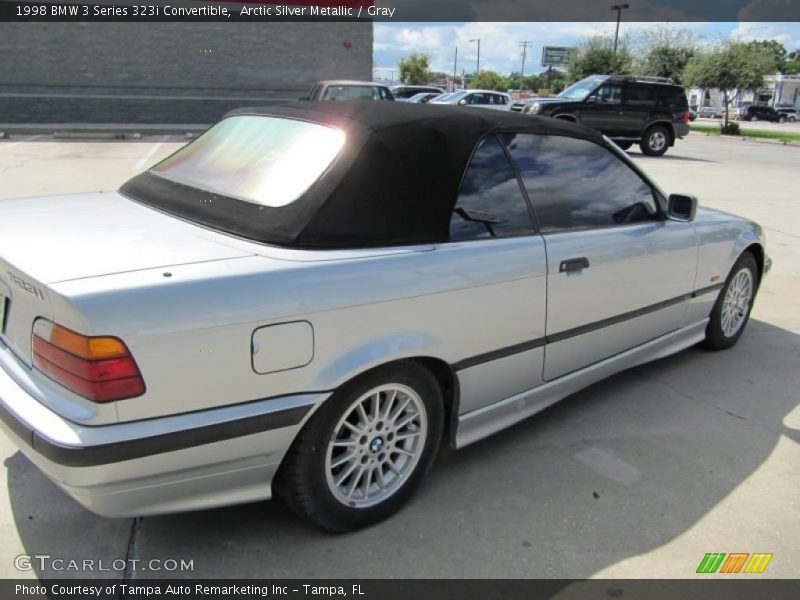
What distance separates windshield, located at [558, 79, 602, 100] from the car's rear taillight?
16.9m

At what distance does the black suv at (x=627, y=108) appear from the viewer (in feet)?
55.2

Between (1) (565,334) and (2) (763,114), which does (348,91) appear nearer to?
(1) (565,334)

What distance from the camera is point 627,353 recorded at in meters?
3.57

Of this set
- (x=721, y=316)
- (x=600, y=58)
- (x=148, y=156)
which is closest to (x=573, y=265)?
(x=721, y=316)

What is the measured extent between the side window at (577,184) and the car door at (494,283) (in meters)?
0.11

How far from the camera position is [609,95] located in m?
17.1

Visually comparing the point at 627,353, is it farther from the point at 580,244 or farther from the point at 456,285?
the point at 456,285

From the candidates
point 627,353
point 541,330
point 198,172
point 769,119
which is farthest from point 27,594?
point 769,119

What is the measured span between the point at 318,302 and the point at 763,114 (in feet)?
211

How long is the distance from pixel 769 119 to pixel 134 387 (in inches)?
2575

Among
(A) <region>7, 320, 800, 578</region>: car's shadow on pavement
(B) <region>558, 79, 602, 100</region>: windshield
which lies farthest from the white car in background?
(A) <region>7, 320, 800, 578</region>: car's shadow on pavement

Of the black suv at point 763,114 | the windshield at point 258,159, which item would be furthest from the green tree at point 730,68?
the windshield at point 258,159

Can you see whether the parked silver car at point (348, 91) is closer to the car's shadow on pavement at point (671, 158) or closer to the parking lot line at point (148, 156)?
the parking lot line at point (148, 156)

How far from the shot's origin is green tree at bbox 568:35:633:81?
46.1 m
